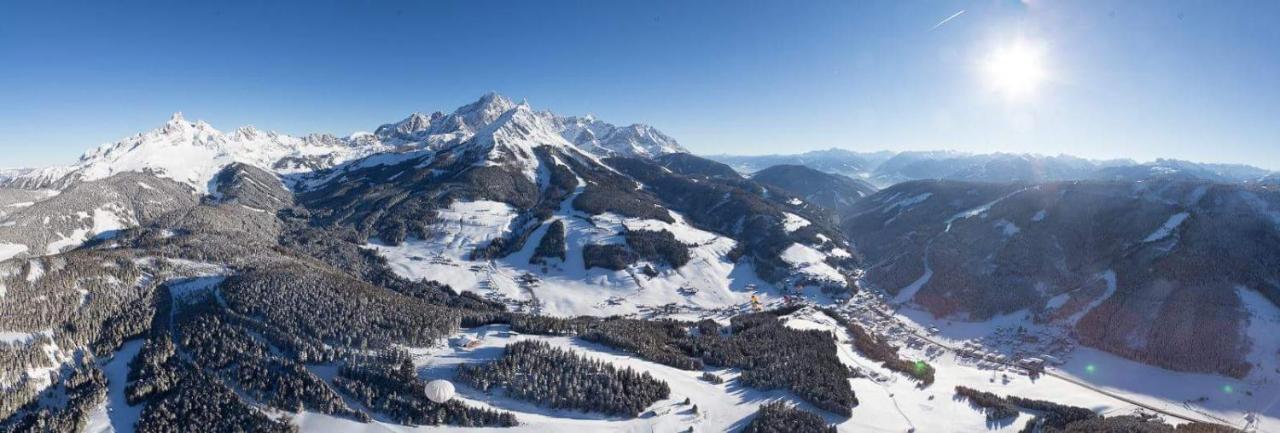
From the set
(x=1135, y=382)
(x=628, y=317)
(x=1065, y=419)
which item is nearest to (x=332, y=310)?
(x=628, y=317)

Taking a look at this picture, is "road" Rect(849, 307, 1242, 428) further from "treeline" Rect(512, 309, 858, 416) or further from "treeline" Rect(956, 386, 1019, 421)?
"treeline" Rect(512, 309, 858, 416)

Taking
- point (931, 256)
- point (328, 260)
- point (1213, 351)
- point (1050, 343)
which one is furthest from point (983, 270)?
point (328, 260)

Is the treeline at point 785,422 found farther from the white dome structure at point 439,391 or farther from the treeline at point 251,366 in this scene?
the treeline at point 251,366

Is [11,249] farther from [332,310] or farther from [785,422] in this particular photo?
[785,422]

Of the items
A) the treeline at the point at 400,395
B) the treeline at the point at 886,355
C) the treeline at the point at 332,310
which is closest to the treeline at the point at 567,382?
the treeline at the point at 400,395

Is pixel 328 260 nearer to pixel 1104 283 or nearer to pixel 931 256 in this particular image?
pixel 931 256
